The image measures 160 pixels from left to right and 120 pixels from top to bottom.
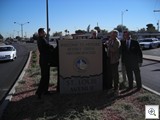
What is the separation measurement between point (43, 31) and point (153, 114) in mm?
3652

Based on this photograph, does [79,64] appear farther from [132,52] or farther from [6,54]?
[6,54]

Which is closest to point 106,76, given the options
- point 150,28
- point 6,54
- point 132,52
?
point 132,52

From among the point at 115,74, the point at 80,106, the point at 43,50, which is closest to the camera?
the point at 80,106

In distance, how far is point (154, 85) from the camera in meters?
11.8

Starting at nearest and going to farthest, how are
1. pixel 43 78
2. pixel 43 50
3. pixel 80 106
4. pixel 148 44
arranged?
pixel 80 106 < pixel 43 50 < pixel 43 78 < pixel 148 44

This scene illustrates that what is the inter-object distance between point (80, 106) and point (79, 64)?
182 cm

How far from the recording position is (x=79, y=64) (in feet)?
30.8

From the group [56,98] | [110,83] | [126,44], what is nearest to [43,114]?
[56,98]

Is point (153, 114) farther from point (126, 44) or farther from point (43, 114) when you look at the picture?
point (126, 44)

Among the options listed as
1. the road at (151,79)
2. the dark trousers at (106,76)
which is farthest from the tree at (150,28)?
the dark trousers at (106,76)

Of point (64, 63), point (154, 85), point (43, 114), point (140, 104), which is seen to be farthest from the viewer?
point (154, 85)

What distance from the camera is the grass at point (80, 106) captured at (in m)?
6.95

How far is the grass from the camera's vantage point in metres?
6.95

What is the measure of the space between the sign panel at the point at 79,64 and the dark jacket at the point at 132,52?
82 cm
